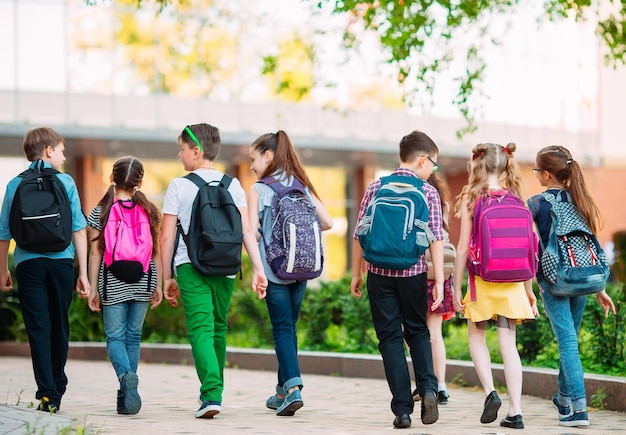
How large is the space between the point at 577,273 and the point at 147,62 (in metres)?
23.2

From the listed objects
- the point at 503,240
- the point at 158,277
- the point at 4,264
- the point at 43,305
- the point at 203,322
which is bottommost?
the point at 203,322

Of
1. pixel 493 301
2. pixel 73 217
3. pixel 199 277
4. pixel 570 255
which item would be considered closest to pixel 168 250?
pixel 199 277

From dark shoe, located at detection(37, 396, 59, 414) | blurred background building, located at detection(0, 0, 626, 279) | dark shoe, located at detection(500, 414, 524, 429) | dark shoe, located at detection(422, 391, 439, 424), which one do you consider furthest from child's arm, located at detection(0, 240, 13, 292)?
blurred background building, located at detection(0, 0, 626, 279)

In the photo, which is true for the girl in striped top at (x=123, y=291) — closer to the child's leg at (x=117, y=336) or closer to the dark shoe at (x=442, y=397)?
the child's leg at (x=117, y=336)

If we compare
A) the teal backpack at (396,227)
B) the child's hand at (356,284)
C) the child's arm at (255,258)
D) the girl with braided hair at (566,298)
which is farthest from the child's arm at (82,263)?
the girl with braided hair at (566,298)

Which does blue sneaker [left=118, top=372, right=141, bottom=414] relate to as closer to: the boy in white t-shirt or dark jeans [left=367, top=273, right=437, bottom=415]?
the boy in white t-shirt

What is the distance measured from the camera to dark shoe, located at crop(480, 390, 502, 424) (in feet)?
21.4

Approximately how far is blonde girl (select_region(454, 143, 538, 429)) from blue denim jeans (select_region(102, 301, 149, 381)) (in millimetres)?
2093

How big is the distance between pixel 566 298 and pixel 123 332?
9.28 ft

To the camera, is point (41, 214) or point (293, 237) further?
point (293, 237)

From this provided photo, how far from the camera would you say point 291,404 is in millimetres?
6930

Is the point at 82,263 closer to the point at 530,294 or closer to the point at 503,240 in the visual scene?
the point at 503,240

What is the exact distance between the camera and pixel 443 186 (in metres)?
7.79

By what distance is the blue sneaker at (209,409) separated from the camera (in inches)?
263
